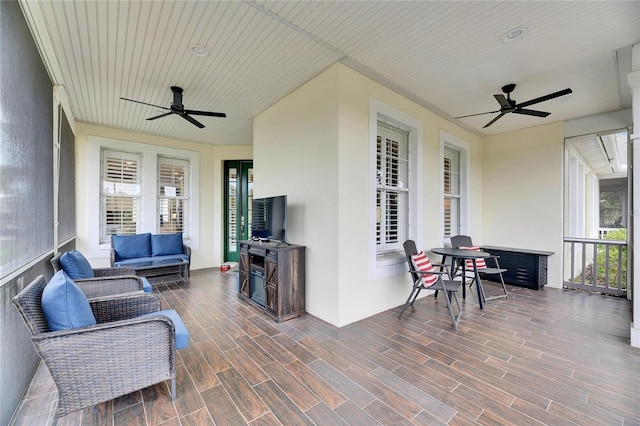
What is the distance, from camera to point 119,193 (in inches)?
222

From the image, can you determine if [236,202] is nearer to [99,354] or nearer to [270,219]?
[270,219]

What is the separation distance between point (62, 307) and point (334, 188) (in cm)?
251

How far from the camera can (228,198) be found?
274 inches

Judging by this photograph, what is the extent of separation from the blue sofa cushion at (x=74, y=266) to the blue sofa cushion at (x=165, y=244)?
2.43 metres

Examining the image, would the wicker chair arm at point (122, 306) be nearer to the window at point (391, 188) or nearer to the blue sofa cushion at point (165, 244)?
the window at point (391, 188)

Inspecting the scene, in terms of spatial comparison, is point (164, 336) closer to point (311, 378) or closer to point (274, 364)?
point (274, 364)

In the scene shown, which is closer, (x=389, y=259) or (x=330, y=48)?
(x=330, y=48)

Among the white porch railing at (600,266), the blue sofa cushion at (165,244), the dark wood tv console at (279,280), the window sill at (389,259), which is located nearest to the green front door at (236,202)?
the blue sofa cushion at (165,244)

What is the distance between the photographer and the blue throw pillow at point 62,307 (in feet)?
5.45

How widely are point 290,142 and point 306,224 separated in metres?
1.25

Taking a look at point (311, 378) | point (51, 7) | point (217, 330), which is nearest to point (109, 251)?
point (217, 330)

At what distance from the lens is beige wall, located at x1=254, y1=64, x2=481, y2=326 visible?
126 inches

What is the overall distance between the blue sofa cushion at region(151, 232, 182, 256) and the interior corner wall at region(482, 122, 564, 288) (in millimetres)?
6578

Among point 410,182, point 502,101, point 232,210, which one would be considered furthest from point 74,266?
point 502,101
